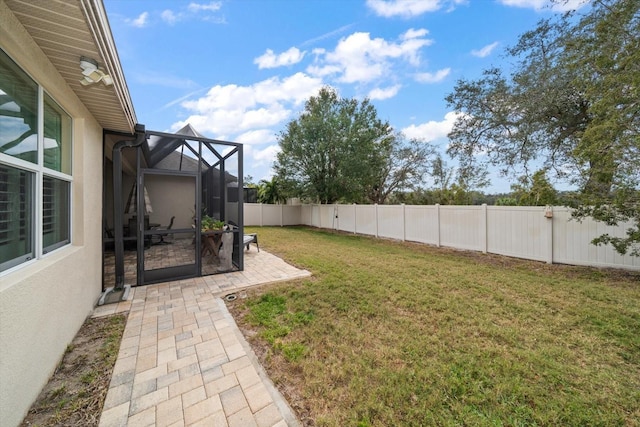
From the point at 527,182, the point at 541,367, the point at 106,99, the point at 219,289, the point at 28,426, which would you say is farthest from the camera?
the point at 527,182

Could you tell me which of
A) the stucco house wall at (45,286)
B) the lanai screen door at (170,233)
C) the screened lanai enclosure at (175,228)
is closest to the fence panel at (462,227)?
the screened lanai enclosure at (175,228)

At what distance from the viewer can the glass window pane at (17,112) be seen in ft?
5.42

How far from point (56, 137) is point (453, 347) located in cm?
487

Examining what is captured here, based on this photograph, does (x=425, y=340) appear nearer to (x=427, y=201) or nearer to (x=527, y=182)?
(x=527, y=182)

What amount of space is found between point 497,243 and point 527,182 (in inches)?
106

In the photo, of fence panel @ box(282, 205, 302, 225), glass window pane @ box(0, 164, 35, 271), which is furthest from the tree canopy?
glass window pane @ box(0, 164, 35, 271)

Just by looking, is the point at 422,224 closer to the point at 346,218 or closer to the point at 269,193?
the point at 346,218

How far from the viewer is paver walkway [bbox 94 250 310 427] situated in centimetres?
173

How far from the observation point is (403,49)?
29.4ft

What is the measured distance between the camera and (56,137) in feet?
8.57

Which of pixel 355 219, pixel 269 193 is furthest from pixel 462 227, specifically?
pixel 269 193

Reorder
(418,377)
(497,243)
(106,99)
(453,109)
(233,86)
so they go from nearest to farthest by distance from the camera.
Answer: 1. (418,377)
2. (106,99)
3. (497,243)
4. (453,109)
5. (233,86)

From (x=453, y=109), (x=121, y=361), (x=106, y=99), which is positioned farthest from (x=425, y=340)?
(x=453, y=109)

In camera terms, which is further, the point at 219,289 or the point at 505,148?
the point at 505,148
